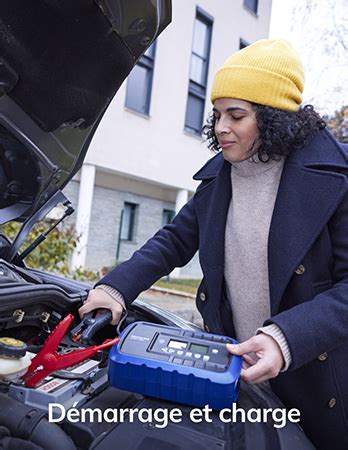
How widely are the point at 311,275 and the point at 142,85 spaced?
9508mm

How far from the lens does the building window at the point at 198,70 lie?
11.4m

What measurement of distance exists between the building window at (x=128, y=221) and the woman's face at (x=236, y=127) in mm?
10277

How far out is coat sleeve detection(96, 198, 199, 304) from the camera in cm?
156

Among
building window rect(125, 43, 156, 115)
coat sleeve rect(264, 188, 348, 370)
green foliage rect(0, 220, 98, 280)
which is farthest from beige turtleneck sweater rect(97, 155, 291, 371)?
building window rect(125, 43, 156, 115)

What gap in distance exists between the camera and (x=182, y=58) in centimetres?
1080

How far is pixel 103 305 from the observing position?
4.91 ft

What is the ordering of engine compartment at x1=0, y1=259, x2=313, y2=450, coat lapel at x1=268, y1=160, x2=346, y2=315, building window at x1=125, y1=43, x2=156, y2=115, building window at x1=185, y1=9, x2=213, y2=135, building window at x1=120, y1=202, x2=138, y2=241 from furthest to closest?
1. building window at x1=120, y1=202, x2=138, y2=241
2. building window at x1=185, y1=9, x2=213, y2=135
3. building window at x1=125, y1=43, x2=156, y2=115
4. coat lapel at x1=268, y1=160, x2=346, y2=315
5. engine compartment at x1=0, y1=259, x2=313, y2=450

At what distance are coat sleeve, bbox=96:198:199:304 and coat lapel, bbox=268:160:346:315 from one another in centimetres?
43

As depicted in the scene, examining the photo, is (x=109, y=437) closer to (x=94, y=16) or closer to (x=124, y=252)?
(x=94, y=16)

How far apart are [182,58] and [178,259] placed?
32.6 feet

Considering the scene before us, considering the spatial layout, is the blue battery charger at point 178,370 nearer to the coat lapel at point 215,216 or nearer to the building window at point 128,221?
the coat lapel at point 215,216

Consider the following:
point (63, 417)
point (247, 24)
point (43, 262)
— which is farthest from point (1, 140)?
point (247, 24)

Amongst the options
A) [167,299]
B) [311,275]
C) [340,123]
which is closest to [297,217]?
[311,275]

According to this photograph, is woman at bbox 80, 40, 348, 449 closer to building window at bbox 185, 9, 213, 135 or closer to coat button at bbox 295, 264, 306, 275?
coat button at bbox 295, 264, 306, 275
